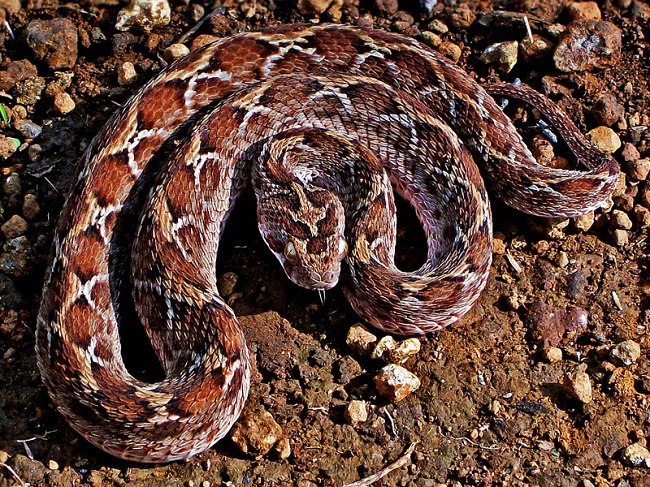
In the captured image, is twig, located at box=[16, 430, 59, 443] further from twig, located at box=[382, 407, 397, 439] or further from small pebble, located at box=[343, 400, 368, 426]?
twig, located at box=[382, 407, 397, 439]

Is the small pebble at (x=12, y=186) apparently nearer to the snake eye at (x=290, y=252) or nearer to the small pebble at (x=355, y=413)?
the snake eye at (x=290, y=252)

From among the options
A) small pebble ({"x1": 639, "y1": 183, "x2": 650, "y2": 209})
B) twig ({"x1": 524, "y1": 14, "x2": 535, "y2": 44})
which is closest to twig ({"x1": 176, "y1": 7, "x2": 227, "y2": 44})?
twig ({"x1": 524, "y1": 14, "x2": 535, "y2": 44})

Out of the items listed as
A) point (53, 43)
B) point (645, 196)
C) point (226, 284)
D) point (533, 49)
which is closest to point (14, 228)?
point (226, 284)

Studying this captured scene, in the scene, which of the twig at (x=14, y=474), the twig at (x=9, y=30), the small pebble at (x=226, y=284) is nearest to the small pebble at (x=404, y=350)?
the small pebble at (x=226, y=284)

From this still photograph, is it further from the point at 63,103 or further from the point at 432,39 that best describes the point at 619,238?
the point at 63,103

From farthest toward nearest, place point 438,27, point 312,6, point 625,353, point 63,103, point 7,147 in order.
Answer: point 312,6
point 438,27
point 63,103
point 7,147
point 625,353
